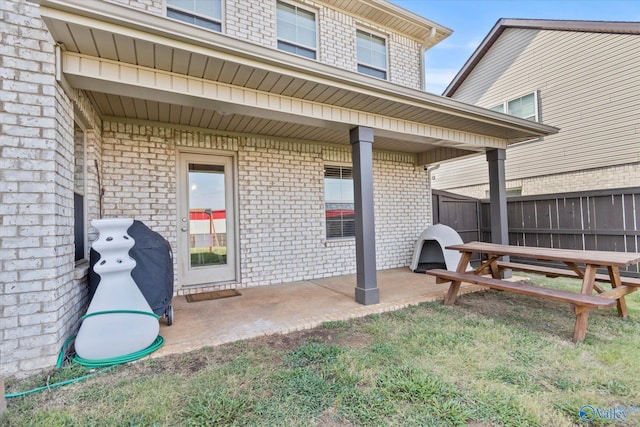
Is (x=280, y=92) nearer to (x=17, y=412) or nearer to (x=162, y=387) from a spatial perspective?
(x=162, y=387)

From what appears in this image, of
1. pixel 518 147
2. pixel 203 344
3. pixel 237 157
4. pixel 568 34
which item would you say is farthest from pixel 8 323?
pixel 568 34

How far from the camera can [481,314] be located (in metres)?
3.68

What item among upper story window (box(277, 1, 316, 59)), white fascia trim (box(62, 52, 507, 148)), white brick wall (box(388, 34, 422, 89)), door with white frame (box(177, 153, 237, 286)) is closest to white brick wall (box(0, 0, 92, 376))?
white fascia trim (box(62, 52, 507, 148))

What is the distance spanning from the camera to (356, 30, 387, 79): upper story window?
5.96m

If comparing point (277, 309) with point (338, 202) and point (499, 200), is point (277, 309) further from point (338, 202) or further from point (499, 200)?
point (499, 200)

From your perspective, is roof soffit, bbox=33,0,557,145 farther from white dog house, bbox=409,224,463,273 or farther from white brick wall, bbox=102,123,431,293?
white dog house, bbox=409,224,463,273

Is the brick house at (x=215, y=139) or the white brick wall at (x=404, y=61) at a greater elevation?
the white brick wall at (x=404, y=61)

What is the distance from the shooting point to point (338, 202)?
241 inches

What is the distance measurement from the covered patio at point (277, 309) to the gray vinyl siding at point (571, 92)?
215 inches

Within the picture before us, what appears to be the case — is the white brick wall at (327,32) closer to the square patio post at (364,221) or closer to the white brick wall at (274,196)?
the square patio post at (364,221)

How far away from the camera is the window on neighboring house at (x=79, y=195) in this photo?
3.24 meters

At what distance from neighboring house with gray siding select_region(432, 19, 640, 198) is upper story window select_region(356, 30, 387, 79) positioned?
340 centimetres

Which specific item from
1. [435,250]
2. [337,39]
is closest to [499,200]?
[435,250]

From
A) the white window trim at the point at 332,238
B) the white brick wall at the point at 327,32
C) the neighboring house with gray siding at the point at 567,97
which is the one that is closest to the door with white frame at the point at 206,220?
the white window trim at the point at 332,238
